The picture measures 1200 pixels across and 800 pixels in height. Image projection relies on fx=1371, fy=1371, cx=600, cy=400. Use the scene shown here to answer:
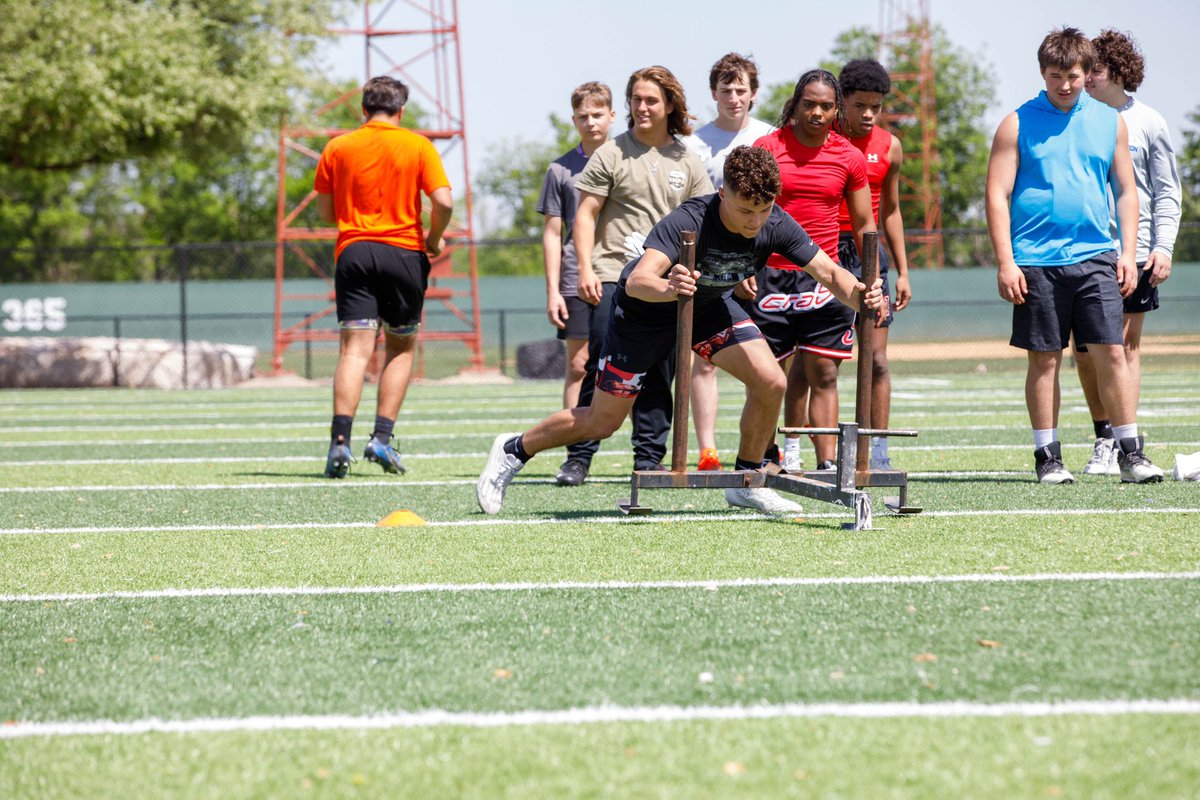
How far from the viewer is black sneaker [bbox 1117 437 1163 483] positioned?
255 inches

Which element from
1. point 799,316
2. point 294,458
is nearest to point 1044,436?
point 799,316

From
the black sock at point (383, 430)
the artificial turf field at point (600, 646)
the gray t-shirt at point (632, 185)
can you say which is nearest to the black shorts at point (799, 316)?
the gray t-shirt at point (632, 185)

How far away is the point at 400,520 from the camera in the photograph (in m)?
5.69

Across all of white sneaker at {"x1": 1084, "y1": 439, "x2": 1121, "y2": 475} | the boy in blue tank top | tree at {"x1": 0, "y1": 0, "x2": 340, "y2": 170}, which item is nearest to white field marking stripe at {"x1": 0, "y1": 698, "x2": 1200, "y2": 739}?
the boy in blue tank top

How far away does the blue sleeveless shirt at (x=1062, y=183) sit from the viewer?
21.7ft

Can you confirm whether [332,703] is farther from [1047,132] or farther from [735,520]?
[1047,132]

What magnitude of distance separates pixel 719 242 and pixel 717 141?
242 centimetres

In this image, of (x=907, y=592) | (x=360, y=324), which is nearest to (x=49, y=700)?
(x=907, y=592)

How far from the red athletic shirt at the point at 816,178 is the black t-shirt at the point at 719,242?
1.15 metres

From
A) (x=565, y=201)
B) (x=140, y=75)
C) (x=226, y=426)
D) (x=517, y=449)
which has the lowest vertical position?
(x=226, y=426)

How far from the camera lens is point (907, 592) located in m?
4.05

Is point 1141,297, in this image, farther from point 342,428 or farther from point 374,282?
point 342,428

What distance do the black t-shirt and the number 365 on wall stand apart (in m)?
26.9

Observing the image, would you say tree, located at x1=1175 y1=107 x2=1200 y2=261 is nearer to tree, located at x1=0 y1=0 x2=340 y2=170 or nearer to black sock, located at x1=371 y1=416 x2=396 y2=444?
tree, located at x1=0 y1=0 x2=340 y2=170
